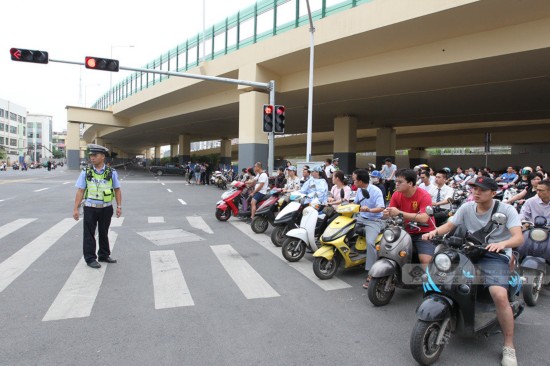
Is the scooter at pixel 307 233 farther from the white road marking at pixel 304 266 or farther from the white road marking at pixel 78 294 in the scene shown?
the white road marking at pixel 78 294

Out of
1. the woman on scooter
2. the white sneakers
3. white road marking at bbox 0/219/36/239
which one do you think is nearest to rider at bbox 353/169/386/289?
the woman on scooter

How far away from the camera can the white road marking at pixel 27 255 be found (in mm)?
5599

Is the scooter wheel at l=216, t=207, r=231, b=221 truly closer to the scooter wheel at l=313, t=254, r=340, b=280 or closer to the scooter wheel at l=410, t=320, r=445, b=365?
the scooter wheel at l=313, t=254, r=340, b=280

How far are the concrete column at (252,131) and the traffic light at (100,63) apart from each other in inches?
314

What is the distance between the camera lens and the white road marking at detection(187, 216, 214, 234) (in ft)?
32.3

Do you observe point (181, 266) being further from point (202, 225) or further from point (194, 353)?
point (202, 225)

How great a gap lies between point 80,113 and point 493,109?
4080 cm

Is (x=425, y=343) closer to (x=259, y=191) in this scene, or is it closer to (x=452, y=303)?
(x=452, y=303)

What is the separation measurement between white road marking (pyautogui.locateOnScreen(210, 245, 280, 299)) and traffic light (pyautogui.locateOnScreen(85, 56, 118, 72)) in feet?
30.5

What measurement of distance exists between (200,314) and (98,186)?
2932mm

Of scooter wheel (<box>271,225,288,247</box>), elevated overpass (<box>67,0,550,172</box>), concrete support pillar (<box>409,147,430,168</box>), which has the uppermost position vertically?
elevated overpass (<box>67,0,550,172</box>)

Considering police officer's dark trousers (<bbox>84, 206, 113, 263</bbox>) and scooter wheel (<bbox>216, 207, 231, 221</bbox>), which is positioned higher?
police officer's dark trousers (<bbox>84, 206, 113, 263</bbox>)

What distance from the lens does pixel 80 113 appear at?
4347 centimetres

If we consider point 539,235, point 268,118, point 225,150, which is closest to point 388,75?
point 268,118
